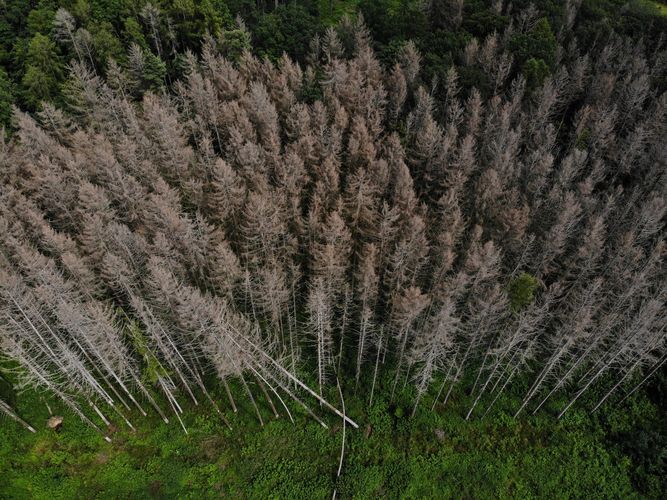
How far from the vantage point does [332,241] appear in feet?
127

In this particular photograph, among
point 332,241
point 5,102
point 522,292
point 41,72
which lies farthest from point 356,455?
point 41,72

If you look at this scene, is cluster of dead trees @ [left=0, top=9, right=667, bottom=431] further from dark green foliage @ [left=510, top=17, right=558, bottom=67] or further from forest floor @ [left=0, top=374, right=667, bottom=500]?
dark green foliage @ [left=510, top=17, right=558, bottom=67]

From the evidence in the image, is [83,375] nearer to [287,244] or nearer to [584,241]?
[287,244]

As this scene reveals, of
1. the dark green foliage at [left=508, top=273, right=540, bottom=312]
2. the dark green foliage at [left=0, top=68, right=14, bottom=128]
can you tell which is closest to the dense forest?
the dark green foliage at [left=508, top=273, right=540, bottom=312]

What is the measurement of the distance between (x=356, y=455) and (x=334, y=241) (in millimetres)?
17102

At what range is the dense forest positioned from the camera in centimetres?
3466

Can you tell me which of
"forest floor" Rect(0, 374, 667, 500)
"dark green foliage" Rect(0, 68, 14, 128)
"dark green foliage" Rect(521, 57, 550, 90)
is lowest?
"forest floor" Rect(0, 374, 667, 500)

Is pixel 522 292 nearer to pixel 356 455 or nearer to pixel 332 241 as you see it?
pixel 332 241

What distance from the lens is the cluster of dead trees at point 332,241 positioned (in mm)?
34250

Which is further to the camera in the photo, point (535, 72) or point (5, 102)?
point (535, 72)

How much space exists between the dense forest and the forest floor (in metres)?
0.33

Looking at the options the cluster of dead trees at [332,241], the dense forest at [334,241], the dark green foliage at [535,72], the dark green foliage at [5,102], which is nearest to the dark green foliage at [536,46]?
the dense forest at [334,241]

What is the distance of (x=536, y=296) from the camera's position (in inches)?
1523

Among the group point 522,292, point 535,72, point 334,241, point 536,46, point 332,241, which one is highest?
point 536,46
